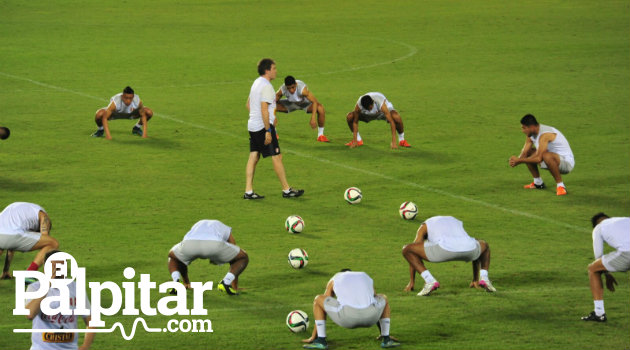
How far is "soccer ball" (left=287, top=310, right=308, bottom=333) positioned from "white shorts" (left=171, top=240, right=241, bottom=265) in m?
1.71

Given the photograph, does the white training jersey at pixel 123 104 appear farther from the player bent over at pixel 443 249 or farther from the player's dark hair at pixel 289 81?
the player bent over at pixel 443 249

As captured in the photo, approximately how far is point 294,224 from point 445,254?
4.10m

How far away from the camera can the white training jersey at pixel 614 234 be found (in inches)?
507

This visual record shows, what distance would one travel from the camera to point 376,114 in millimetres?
23859

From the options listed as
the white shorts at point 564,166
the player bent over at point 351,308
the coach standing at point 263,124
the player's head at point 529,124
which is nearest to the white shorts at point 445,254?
the player bent over at point 351,308

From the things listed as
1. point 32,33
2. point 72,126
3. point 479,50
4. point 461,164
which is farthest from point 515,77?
point 32,33

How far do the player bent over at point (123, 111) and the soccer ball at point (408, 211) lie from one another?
880 centimetres

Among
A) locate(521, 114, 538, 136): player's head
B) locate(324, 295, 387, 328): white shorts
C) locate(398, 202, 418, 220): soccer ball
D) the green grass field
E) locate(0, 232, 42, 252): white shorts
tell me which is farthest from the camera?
locate(521, 114, 538, 136): player's head

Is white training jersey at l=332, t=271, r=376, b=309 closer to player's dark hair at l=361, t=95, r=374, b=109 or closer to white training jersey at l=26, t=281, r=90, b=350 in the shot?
white training jersey at l=26, t=281, r=90, b=350

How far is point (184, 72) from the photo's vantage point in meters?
35.8

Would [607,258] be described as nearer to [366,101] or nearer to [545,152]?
[545,152]

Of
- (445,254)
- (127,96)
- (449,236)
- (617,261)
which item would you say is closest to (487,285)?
(445,254)

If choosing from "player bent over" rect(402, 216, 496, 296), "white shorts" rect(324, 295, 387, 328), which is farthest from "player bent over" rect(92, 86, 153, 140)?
"white shorts" rect(324, 295, 387, 328)

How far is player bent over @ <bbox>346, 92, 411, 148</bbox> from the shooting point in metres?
23.5
